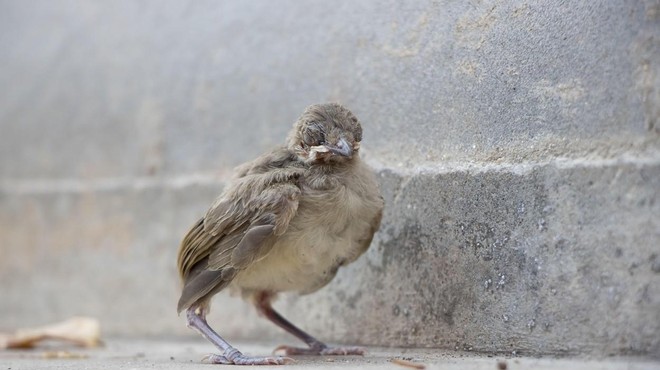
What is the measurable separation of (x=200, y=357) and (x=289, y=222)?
1.18 meters

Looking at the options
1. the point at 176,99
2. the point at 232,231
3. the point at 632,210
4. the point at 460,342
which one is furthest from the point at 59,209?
the point at 632,210

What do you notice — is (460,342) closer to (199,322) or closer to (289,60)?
(199,322)

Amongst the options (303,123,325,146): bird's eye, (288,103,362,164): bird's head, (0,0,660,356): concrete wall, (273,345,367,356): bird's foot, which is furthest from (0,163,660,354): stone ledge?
(303,123,325,146): bird's eye

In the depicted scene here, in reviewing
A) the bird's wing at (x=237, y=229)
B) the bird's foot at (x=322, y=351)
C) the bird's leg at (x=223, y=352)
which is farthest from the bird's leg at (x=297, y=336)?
the bird's wing at (x=237, y=229)

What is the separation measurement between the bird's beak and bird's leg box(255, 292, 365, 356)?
1046 millimetres

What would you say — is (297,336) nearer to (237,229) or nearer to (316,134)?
(237,229)

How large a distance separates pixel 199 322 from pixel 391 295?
107 centimetres

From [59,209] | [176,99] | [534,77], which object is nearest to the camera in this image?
[534,77]

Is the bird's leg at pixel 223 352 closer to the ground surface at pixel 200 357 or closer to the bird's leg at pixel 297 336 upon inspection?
the ground surface at pixel 200 357

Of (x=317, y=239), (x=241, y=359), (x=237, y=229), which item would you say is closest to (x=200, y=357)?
(x=241, y=359)

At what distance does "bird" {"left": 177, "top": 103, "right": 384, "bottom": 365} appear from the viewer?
13.6 feet

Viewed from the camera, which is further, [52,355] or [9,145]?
[9,145]

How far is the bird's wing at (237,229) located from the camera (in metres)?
4.09

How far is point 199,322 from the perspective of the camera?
4.54m
